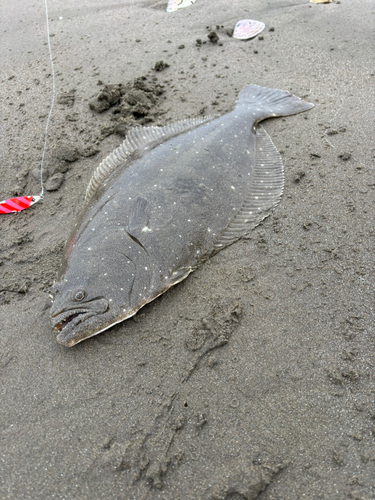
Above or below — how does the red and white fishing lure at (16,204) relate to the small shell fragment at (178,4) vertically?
below

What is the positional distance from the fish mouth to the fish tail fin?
2.77 meters

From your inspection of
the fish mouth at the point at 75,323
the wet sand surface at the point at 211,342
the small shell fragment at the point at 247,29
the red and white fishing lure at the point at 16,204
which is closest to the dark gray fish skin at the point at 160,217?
the fish mouth at the point at 75,323

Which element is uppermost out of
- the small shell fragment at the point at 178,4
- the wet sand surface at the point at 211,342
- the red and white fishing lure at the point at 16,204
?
the small shell fragment at the point at 178,4

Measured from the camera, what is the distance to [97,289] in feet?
8.29

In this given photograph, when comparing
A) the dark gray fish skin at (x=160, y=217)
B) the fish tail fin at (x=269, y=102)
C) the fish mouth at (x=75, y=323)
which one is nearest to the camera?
the fish mouth at (x=75, y=323)

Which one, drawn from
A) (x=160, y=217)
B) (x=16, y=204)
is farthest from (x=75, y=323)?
(x=16, y=204)

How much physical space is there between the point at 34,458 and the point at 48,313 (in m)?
0.98

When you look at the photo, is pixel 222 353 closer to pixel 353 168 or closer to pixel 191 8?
pixel 353 168

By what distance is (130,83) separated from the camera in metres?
4.70

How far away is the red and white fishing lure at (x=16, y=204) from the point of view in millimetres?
3574

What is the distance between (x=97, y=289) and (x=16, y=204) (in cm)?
169

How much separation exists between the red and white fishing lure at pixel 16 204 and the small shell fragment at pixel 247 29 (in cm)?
408

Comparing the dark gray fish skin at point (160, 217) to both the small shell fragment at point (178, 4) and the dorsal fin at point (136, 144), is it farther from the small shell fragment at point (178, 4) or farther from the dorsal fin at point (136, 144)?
the small shell fragment at point (178, 4)

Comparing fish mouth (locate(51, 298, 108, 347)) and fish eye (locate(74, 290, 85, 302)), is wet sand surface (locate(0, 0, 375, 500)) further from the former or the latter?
fish eye (locate(74, 290, 85, 302))
